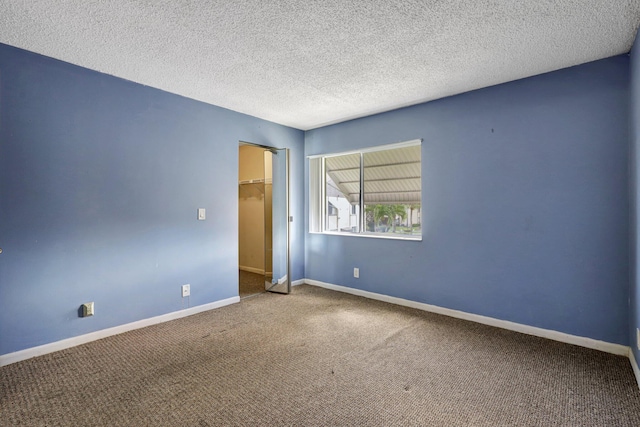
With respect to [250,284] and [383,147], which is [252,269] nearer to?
[250,284]

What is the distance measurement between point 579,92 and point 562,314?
195cm

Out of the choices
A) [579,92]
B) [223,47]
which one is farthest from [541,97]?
[223,47]

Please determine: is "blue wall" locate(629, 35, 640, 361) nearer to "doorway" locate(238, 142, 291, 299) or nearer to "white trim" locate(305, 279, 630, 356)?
"white trim" locate(305, 279, 630, 356)

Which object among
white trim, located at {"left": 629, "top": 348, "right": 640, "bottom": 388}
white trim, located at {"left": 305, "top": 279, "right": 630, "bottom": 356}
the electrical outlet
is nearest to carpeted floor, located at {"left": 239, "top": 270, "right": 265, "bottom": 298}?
white trim, located at {"left": 305, "top": 279, "right": 630, "bottom": 356}

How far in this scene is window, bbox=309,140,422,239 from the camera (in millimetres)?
3977

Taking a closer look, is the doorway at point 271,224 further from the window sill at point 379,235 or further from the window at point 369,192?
the window sill at point 379,235

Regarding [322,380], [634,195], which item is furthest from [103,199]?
[634,195]

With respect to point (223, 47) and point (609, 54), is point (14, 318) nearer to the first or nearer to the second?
point (223, 47)

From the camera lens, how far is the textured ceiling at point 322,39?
1.98m

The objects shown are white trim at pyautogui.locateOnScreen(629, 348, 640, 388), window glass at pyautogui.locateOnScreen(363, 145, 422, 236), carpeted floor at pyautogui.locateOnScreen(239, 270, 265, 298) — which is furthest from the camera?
carpeted floor at pyautogui.locateOnScreen(239, 270, 265, 298)

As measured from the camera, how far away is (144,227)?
10.6ft

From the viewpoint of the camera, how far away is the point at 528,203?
9.76ft

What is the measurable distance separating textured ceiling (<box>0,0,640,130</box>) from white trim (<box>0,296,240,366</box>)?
94.5 inches

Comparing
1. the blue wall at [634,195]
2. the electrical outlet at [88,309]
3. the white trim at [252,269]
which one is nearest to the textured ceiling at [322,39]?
the blue wall at [634,195]
